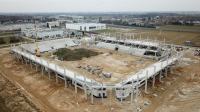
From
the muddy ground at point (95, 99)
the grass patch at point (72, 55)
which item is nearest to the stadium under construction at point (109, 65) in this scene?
the grass patch at point (72, 55)

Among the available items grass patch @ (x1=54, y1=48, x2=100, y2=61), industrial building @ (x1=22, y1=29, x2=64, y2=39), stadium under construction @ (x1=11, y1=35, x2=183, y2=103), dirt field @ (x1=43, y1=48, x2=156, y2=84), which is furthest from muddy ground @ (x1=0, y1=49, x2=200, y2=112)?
industrial building @ (x1=22, y1=29, x2=64, y2=39)

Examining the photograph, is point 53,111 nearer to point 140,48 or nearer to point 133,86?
point 133,86

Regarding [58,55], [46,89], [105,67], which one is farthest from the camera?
[58,55]

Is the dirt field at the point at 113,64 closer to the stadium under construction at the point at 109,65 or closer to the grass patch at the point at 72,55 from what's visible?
the stadium under construction at the point at 109,65

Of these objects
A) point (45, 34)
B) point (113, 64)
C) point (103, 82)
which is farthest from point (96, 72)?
point (45, 34)

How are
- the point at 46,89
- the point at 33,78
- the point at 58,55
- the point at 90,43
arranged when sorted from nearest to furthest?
1. the point at 46,89
2. the point at 33,78
3. the point at 58,55
4. the point at 90,43

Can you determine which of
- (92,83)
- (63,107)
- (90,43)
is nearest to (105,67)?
(92,83)

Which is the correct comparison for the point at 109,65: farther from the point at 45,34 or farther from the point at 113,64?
the point at 45,34
